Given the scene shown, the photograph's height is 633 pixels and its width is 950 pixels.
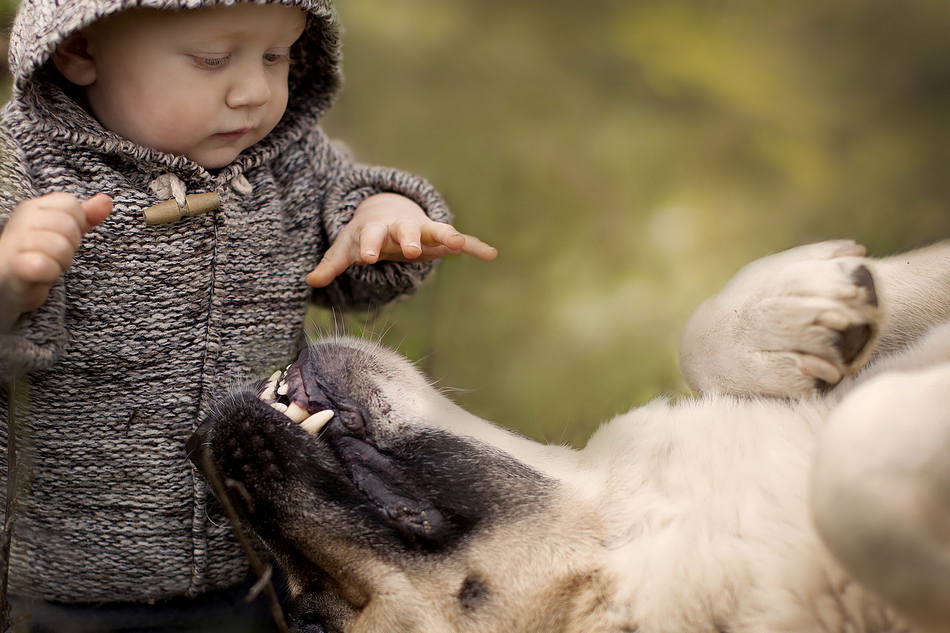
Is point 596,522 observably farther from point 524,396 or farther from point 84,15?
point 84,15

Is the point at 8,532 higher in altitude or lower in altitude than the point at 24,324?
lower

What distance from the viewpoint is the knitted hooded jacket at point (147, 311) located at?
36.8 inches

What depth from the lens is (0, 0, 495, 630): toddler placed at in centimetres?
89

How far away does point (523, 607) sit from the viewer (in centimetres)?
82

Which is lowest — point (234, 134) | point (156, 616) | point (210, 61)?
point (156, 616)

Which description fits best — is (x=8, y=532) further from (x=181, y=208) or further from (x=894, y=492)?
(x=894, y=492)

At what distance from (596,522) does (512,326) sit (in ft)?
2.08

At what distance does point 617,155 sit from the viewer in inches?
53.1

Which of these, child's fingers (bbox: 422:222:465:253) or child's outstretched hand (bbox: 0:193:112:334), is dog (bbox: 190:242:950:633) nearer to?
child's fingers (bbox: 422:222:465:253)

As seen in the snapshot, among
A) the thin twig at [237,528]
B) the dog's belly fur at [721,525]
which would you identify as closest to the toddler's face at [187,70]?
the thin twig at [237,528]

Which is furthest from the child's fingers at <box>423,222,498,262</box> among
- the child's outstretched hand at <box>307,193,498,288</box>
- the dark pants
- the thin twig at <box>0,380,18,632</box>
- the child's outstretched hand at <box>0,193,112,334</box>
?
the dark pants

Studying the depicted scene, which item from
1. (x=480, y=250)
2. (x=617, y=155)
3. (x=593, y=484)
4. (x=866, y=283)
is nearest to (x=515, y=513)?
(x=593, y=484)

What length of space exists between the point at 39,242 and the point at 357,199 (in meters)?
0.59

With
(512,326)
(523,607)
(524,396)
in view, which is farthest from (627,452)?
(512,326)
